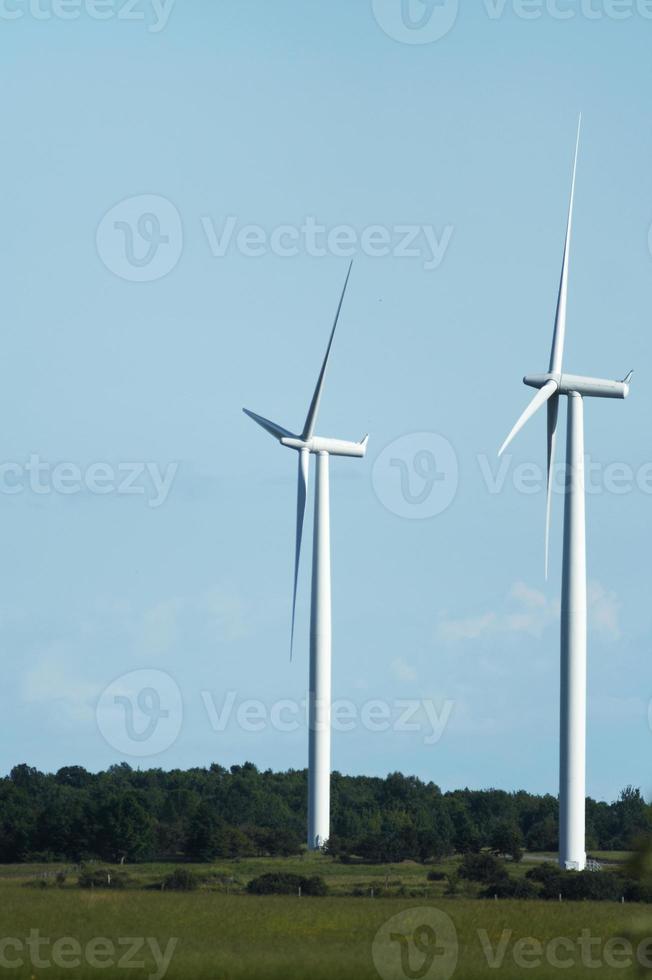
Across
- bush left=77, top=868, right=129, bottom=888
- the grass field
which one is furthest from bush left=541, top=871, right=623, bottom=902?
bush left=77, top=868, right=129, bottom=888

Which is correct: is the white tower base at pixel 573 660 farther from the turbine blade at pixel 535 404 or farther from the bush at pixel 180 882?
the bush at pixel 180 882

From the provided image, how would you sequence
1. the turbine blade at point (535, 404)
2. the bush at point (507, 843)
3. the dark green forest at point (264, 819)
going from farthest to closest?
1. the dark green forest at point (264, 819)
2. the bush at point (507, 843)
3. the turbine blade at point (535, 404)

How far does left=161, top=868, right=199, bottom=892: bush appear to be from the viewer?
314ft

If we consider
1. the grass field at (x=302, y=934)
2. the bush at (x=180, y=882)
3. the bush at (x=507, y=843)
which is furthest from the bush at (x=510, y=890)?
the bush at (x=507, y=843)

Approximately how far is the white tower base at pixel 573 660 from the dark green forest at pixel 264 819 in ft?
27.0

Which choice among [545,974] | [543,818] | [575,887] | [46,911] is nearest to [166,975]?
[545,974]

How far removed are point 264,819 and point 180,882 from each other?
66609 millimetres

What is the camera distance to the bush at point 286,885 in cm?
9368

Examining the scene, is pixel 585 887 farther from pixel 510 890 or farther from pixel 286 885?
pixel 286 885

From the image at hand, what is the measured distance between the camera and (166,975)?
187ft

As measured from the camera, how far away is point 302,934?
7394 centimetres

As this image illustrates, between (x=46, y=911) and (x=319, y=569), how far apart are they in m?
43.6

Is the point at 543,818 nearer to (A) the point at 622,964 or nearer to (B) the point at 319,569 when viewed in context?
(B) the point at 319,569

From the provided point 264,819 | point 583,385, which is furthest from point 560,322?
point 264,819
